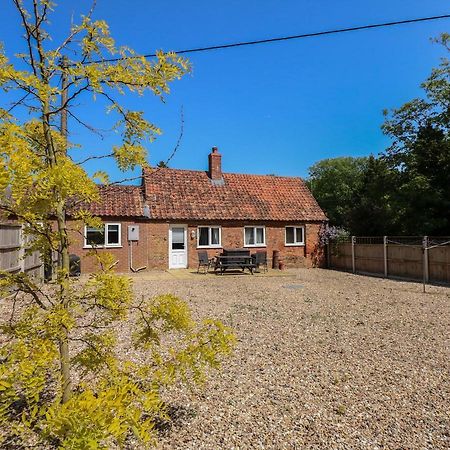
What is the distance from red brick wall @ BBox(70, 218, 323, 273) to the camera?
715 inches

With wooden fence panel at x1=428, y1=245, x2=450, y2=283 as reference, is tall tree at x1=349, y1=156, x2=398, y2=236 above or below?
above

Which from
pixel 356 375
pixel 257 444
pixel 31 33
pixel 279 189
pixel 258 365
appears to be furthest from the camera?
→ pixel 279 189

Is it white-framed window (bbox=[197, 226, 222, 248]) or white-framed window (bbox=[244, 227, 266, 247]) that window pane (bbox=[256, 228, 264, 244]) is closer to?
white-framed window (bbox=[244, 227, 266, 247])

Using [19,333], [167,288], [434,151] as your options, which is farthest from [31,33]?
[434,151]

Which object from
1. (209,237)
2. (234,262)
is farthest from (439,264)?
(209,237)

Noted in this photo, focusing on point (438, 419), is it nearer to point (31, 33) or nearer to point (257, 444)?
point (257, 444)

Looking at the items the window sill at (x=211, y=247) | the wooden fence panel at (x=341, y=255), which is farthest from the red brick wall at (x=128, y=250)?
the wooden fence panel at (x=341, y=255)

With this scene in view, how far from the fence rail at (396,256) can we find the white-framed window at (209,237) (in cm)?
700

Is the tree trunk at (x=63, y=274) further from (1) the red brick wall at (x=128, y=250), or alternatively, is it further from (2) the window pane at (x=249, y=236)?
(2) the window pane at (x=249, y=236)

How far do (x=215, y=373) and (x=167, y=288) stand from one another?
8.32 meters

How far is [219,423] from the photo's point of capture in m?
3.70

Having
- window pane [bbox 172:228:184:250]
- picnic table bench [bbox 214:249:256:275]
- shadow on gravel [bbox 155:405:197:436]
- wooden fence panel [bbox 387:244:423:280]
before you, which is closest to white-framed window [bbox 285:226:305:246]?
picnic table bench [bbox 214:249:256:275]

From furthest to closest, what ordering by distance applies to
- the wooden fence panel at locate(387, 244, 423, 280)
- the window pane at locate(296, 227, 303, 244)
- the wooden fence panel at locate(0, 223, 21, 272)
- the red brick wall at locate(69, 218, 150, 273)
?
the window pane at locate(296, 227, 303, 244) → the red brick wall at locate(69, 218, 150, 273) → the wooden fence panel at locate(387, 244, 423, 280) → the wooden fence panel at locate(0, 223, 21, 272)

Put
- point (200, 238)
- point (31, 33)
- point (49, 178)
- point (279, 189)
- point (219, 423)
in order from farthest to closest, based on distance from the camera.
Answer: point (279, 189), point (200, 238), point (219, 423), point (31, 33), point (49, 178)
